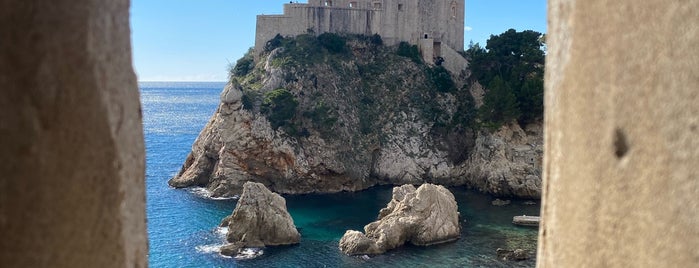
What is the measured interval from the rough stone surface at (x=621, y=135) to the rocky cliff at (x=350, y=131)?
44.5 meters

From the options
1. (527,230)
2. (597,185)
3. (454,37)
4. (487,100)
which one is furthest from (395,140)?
(597,185)

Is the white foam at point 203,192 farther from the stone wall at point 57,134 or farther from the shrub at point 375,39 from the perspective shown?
the stone wall at point 57,134

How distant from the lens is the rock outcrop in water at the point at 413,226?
3225 cm

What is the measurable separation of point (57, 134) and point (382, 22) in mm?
57657

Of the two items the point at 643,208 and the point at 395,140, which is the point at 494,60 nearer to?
the point at 395,140

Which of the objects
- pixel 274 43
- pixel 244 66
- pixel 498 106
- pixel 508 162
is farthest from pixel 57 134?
pixel 244 66

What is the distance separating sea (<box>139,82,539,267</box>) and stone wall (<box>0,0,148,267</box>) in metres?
22.1

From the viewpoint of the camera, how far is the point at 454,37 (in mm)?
62375

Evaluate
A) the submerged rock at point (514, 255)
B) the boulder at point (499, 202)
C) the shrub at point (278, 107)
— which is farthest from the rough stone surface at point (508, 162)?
the shrub at point (278, 107)

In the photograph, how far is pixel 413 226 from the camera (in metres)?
33.7

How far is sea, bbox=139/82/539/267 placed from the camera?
30.8 m

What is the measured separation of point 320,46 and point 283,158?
510 inches

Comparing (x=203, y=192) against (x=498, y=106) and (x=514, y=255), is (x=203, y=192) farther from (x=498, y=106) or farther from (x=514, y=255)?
(x=514, y=255)

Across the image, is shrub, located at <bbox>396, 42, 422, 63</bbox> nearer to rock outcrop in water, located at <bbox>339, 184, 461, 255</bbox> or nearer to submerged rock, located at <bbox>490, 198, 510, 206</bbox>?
submerged rock, located at <bbox>490, 198, 510, 206</bbox>
